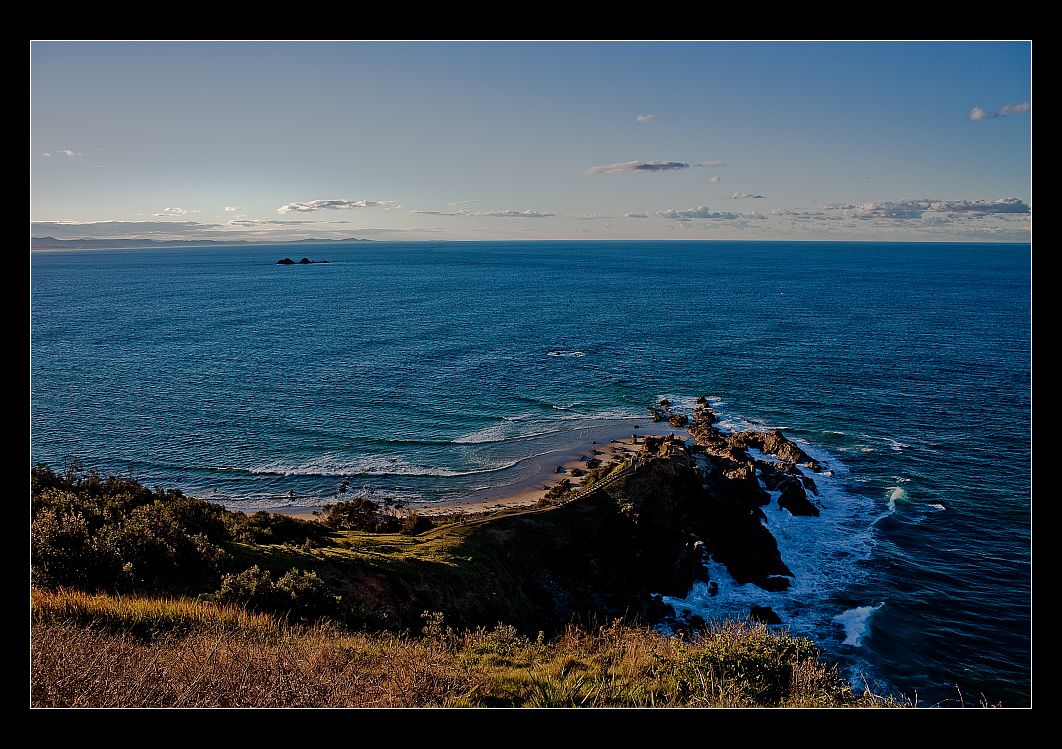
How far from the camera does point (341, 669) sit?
313 inches

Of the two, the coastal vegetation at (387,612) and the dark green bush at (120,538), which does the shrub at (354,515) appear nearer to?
the coastal vegetation at (387,612)

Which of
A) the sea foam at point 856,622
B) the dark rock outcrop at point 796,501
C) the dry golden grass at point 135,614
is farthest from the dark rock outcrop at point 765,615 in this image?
the dry golden grass at point 135,614

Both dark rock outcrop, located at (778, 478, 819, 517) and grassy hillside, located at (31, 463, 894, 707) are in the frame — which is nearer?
grassy hillside, located at (31, 463, 894, 707)

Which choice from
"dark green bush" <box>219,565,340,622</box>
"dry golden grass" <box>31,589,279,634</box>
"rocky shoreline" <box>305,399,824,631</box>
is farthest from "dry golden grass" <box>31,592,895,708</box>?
"rocky shoreline" <box>305,399,824,631</box>

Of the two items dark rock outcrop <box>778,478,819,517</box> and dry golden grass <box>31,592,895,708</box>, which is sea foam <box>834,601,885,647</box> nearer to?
dark rock outcrop <box>778,478,819,517</box>

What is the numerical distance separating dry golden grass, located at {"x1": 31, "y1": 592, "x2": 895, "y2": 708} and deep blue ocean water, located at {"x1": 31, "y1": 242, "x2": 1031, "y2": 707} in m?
20.0

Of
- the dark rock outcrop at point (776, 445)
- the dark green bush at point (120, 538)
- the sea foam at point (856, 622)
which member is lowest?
the sea foam at point (856, 622)

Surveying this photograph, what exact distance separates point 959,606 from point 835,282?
151042mm

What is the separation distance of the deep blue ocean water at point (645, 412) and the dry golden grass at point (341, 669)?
20.0 m

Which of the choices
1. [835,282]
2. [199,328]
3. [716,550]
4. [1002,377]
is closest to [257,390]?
[199,328]

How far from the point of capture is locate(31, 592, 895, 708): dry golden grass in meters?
6.45

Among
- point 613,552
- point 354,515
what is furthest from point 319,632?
point 354,515

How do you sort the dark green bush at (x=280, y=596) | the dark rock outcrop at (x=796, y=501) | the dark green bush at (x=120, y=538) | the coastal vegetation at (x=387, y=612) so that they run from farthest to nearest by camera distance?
the dark rock outcrop at (x=796, y=501)
the dark green bush at (x=280, y=596)
the dark green bush at (x=120, y=538)
the coastal vegetation at (x=387, y=612)

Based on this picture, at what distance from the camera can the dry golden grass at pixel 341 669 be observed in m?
6.45
